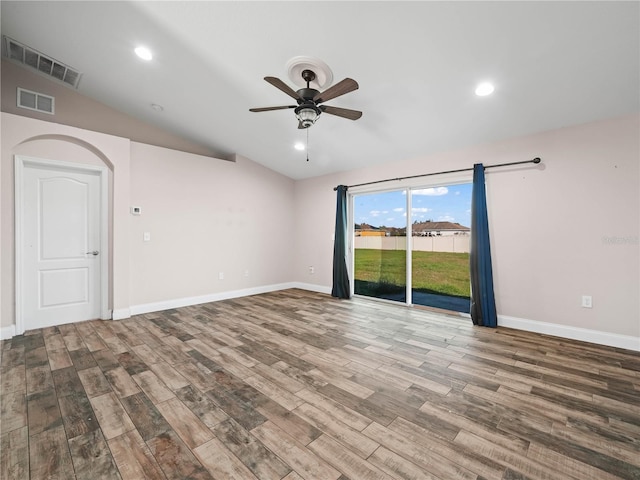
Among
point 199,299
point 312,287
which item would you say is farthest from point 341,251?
point 199,299

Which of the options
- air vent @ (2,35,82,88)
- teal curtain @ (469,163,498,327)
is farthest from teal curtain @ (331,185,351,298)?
air vent @ (2,35,82,88)

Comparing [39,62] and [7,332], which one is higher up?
[39,62]

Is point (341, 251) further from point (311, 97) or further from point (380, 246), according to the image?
point (311, 97)

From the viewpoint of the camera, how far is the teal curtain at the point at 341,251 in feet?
18.1

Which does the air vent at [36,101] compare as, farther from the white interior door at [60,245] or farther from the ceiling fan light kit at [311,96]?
the ceiling fan light kit at [311,96]

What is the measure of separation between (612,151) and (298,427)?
4423 millimetres

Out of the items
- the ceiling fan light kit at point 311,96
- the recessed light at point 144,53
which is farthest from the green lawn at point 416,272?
the recessed light at point 144,53

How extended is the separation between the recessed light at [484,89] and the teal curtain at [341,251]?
9.46ft

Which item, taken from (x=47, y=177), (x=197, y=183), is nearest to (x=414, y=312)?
(x=197, y=183)

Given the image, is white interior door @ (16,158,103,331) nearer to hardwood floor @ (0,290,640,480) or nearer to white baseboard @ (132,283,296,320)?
hardwood floor @ (0,290,640,480)

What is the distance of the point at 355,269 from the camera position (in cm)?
584

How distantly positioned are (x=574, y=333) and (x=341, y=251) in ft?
11.8

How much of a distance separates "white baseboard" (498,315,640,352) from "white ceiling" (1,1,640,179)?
2523 mm

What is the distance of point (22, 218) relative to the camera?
3439mm
